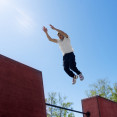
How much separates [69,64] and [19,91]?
69.3 inches

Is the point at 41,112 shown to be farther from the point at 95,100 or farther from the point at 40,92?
the point at 95,100

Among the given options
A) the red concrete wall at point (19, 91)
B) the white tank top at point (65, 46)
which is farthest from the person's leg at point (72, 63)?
the red concrete wall at point (19, 91)

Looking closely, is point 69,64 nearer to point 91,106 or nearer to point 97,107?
point 97,107

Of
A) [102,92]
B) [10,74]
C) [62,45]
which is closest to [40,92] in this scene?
[10,74]

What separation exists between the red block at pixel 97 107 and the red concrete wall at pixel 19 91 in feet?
10.7

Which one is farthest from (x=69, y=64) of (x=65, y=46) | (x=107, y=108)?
(x=107, y=108)

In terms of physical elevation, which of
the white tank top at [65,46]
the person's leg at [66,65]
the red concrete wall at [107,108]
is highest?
the white tank top at [65,46]

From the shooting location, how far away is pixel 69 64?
630 cm

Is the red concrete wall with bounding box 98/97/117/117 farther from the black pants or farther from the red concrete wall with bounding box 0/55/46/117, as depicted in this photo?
the black pants

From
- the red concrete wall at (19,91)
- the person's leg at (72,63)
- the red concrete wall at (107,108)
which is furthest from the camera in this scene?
the red concrete wall at (107,108)

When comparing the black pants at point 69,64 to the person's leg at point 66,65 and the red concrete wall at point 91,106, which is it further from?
the red concrete wall at point 91,106

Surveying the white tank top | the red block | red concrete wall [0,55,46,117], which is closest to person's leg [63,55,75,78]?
the white tank top

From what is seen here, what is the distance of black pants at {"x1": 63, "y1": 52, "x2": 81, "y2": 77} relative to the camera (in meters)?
6.21

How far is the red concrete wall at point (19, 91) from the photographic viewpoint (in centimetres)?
580
